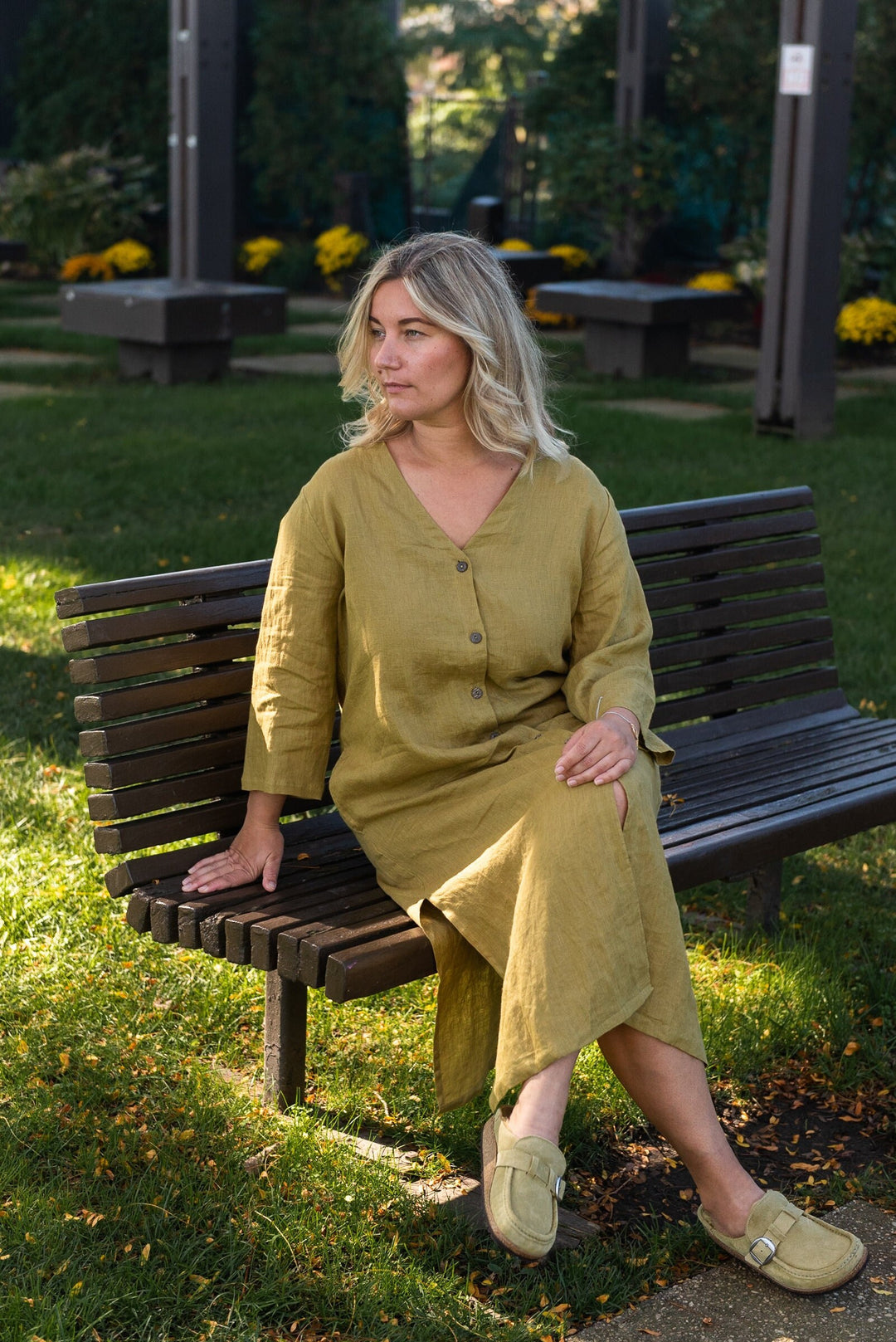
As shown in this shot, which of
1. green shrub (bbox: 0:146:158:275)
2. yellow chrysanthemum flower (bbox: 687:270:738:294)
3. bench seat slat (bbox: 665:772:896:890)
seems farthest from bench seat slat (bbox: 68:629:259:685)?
green shrub (bbox: 0:146:158:275)

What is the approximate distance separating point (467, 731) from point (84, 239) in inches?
611

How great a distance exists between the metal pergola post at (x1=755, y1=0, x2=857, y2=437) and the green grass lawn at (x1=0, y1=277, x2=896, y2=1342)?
430cm

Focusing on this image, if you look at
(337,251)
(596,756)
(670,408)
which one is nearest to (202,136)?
(670,408)

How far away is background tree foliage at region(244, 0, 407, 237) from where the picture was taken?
17.1m

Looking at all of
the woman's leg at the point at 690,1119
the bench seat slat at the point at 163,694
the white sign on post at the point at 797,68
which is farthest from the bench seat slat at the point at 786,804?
the white sign on post at the point at 797,68

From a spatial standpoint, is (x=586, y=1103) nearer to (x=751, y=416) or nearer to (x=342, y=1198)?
(x=342, y=1198)

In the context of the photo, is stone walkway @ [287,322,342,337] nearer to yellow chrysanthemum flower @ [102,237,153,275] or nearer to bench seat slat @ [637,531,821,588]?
yellow chrysanthemum flower @ [102,237,153,275]

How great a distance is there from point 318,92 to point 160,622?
15.5 m

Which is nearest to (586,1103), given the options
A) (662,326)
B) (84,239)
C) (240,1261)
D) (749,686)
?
(240,1261)

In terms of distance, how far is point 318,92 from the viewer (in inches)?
677

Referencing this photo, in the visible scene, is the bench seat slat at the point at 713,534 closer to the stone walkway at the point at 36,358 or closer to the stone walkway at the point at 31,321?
the stone walkway at the point at 36,358

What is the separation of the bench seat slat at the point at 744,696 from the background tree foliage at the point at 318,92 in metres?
14.1

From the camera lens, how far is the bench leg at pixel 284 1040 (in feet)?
9.36

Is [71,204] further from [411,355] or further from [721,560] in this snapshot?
[411,355]
